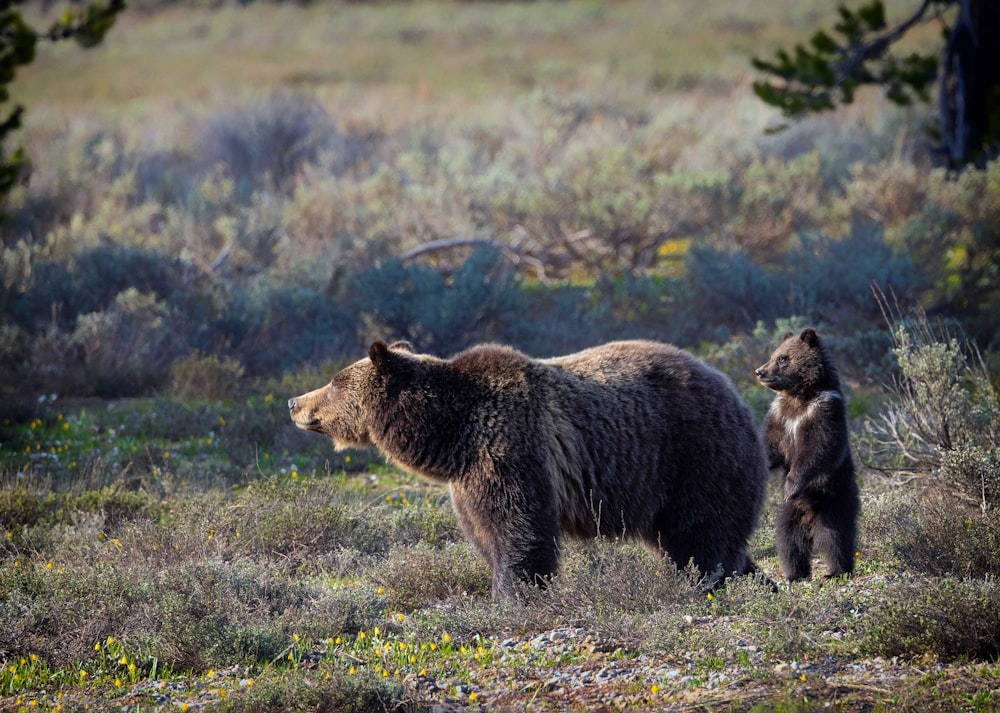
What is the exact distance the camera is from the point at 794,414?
8.33 metres

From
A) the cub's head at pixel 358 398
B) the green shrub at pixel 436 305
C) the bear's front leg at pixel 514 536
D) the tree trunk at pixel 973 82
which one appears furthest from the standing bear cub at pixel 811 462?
the tree trunk at pixel 973 82

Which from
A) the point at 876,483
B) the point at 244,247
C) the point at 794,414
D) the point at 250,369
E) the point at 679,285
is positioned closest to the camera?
the point at 794,414

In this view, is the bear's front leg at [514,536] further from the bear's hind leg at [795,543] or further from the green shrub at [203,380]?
the green shrub at [203,380]

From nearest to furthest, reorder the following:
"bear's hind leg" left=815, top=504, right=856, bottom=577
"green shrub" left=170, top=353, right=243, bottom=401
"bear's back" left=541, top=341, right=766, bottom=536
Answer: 1. "bear's back" left=541, top=341, right=766, bottom=536
2. "bear's hind leg" left=815, top=504, right=856, bottom=577
3. "green shrub" left=170, top=353, right=243, bottom=401

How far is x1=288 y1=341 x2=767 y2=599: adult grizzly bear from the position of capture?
7.04 meters

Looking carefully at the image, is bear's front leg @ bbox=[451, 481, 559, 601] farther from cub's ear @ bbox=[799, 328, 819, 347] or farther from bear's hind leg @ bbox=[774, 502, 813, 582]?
cub's ear @ bbox=[799, 328, 819, 347]

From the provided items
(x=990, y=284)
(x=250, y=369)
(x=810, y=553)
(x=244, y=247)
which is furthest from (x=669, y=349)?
(x=244, y=247)

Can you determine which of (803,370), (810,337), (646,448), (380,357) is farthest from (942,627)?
(380,357)

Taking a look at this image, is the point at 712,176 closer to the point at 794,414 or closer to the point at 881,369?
the point at 881,369

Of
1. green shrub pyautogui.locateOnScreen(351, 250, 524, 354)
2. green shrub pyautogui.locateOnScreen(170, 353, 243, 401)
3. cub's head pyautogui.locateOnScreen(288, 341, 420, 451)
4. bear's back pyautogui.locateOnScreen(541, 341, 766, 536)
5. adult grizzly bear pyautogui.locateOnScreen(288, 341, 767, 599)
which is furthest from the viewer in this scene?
green shrub pyautogui.locateOnScreen(351, 250, 524, 354)

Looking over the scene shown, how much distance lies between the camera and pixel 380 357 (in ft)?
24.2

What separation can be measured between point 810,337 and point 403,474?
458cm

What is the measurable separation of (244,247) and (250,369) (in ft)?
14.5

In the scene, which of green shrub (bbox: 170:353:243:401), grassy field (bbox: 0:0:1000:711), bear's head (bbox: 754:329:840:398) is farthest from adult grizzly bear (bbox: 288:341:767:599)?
green shrub (bbox: 170:353:243:401)
